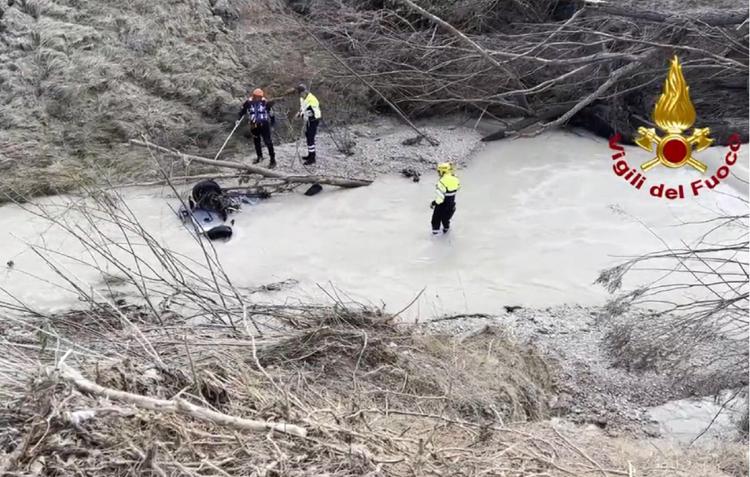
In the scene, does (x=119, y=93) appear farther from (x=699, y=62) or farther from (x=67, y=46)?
(x=699, y=62)

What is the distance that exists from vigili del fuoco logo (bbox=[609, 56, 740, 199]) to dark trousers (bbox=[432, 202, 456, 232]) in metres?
2.38

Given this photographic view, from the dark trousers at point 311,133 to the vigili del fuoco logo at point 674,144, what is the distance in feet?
14.9

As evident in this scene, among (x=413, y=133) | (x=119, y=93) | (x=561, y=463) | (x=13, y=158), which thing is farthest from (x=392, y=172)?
(x=561, y=463)

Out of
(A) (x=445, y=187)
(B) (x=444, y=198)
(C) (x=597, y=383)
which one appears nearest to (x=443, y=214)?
(B) (x=444, y=198)

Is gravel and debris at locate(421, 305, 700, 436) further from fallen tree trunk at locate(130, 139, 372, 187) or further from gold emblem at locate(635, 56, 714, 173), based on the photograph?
fallen tree trunk at locate(130, 139, 372, 187)

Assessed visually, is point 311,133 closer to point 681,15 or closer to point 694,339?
point 681,15

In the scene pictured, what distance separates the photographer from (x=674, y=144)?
8.85 meters

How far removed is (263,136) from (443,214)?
10.6 feet

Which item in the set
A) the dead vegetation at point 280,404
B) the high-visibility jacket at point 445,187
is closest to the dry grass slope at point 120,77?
the high-visibility jacket at point 445,187

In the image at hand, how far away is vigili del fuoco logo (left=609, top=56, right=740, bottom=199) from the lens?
826cm

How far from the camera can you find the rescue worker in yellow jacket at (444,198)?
8742 mm

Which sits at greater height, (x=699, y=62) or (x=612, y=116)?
(x=699, y=62)

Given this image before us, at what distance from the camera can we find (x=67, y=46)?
37.6 ft

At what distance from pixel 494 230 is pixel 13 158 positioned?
6.82m
